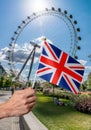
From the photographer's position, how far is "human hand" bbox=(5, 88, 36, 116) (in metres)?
3.42

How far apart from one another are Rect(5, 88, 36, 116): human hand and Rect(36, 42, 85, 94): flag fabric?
248 centimetres

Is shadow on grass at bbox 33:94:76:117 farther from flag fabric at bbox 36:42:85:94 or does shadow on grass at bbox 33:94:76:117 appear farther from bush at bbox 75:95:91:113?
flag fabric at bbox 36:42:85:94

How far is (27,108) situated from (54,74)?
9.11 ft

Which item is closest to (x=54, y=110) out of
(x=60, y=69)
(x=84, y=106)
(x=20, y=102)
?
(x=84, y=106)

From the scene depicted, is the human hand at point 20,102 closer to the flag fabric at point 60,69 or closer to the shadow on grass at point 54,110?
the flag fabric at point 60,69

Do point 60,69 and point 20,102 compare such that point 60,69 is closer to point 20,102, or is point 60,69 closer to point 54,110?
point 20,102

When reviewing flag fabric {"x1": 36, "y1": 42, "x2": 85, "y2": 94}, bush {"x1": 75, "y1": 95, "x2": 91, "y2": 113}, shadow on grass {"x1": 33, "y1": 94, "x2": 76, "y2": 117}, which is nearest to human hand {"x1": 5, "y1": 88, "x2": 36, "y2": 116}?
flag fabric {"x1": 36, "y1": 42, "x2": 85, "y2": 94}

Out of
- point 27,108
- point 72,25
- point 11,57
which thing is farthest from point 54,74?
point 11,57

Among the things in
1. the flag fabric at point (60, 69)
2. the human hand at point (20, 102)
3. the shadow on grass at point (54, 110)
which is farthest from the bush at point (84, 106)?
the human hand at point (20, 102)

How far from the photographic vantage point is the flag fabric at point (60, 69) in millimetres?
6152

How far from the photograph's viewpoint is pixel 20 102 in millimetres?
3420

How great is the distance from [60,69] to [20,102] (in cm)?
297

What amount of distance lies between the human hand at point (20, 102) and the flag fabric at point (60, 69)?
8.14 ft

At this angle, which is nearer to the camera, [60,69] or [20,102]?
[20,102]
